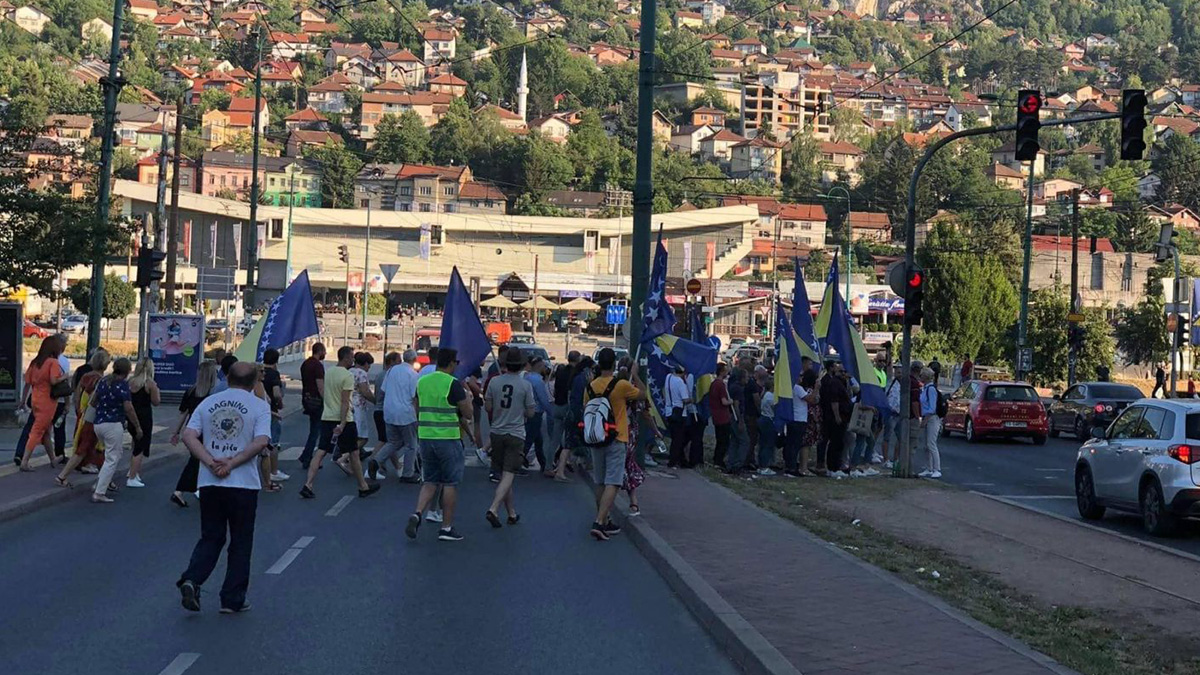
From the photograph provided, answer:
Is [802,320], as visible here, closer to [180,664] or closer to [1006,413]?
[1006,413]

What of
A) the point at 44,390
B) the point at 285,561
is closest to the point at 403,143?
the point at 44,390

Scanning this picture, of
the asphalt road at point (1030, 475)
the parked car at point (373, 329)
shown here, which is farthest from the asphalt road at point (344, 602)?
the parked car at point (373, 329)

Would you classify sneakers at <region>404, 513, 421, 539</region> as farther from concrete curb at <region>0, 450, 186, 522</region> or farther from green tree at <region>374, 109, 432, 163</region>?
green tree at <region>374, 109, 432, 163</region>

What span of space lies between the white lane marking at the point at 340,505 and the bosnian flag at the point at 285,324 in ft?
12.9

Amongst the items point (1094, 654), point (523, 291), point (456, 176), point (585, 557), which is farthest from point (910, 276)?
point (456, 176)

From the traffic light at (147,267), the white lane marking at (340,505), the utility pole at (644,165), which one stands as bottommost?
the white lane marking at (340,505)

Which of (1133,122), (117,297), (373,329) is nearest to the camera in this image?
(1133,122)

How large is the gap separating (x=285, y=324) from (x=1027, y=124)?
10.9 metres

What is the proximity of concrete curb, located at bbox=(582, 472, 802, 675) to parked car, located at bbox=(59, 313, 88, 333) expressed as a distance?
67.0 m

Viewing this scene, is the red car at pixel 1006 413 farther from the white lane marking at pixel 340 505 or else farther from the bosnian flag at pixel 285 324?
the white lane marking at pixel 340 505

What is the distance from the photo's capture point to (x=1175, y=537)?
653 inches

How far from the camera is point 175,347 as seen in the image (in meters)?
35.4

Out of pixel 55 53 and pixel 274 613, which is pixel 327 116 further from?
pixel 274 613

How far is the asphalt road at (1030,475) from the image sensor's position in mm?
17594
